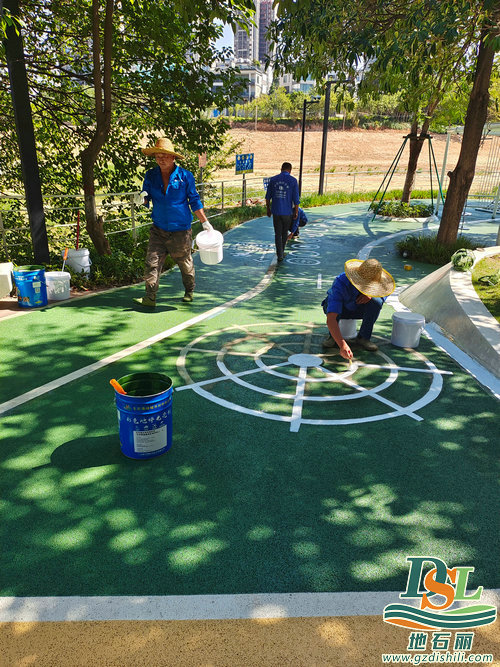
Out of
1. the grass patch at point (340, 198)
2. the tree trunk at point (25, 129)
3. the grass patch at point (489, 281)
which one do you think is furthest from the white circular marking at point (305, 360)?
the grass patch at point (340, 198)

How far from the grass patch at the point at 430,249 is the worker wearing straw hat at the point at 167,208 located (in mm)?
6255

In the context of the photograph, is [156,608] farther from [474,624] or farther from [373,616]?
[474,624]

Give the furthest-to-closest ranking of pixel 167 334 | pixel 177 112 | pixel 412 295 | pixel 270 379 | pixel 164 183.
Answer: pixel 177 112 → pixel 412 295 → pixel 164 183 → pixel 167 334 → pixel 270 379

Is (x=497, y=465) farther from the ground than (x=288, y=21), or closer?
closer

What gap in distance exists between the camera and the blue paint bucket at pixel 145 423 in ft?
13.0

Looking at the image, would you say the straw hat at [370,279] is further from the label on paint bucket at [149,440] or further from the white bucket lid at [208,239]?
the white bucket lid at [208,239]

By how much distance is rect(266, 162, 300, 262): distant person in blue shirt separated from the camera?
1138 centimetres

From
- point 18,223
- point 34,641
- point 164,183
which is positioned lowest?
point 34,641

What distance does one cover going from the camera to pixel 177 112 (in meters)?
11.3

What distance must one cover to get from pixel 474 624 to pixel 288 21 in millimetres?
9659

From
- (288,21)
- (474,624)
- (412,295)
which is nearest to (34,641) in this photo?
(474,624)

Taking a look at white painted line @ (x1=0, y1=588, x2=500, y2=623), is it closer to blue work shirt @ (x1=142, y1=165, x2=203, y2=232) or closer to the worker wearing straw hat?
the worker wearing straw hat

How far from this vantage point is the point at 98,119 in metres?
9.52

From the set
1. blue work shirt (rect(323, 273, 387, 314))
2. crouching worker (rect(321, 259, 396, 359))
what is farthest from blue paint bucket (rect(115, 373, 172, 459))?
blue work shirt (rect(323, 273, 387, 314))
